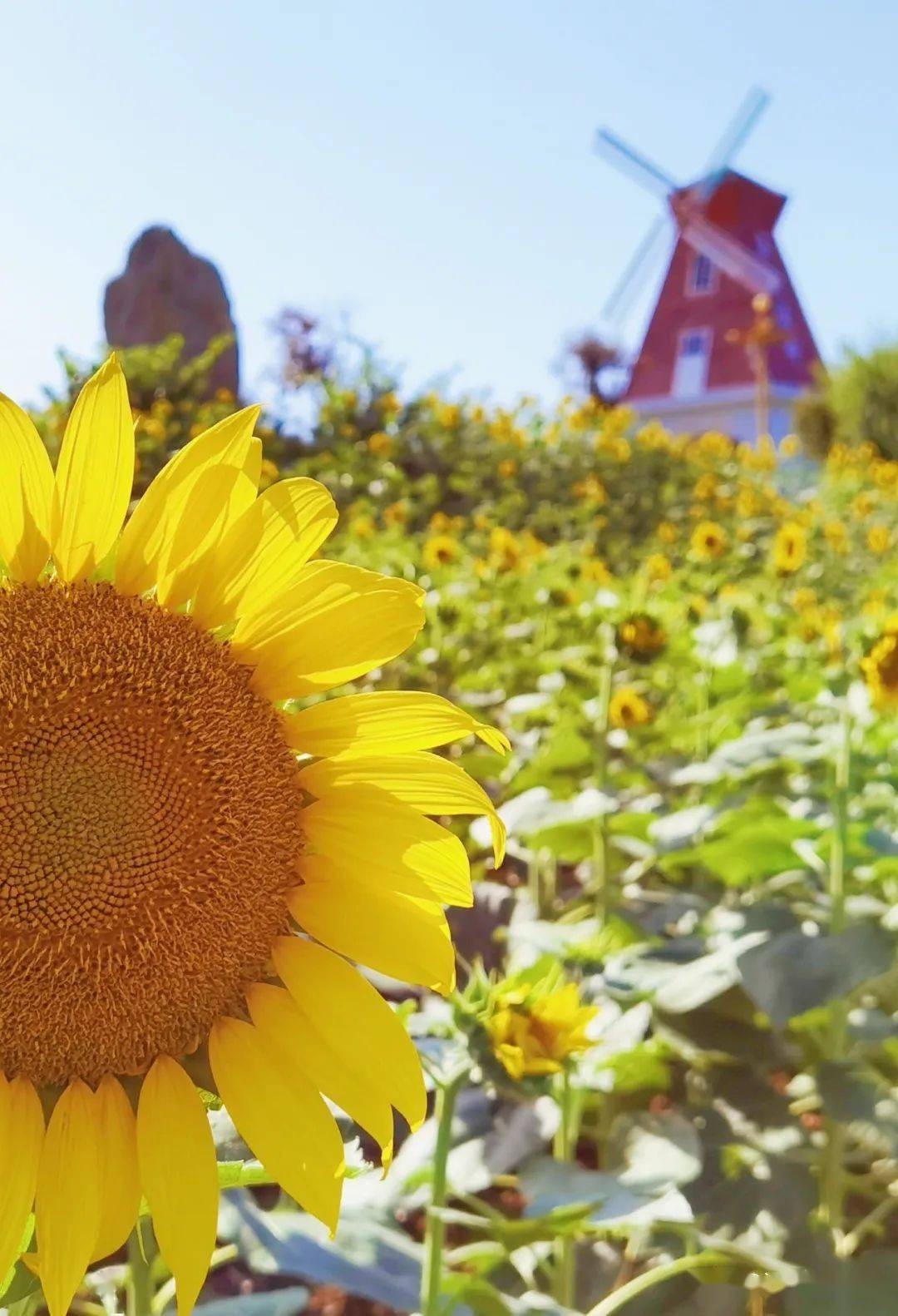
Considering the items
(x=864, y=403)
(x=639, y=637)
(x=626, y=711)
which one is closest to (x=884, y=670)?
(x=639, y=637)

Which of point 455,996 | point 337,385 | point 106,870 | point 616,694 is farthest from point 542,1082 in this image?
point 337,385

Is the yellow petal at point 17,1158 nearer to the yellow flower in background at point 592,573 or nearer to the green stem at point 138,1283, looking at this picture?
the green stem at point 138,1283

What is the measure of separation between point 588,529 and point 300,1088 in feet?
22.4

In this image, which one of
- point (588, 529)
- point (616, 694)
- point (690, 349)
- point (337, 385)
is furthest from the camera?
point (690, 349)

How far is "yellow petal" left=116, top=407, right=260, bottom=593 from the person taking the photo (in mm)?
596

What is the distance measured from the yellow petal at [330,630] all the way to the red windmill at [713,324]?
2265cm

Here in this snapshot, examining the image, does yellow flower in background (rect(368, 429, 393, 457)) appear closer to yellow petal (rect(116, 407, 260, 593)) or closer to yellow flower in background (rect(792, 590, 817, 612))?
yellow flower in background (rect(792, 590, 817, 612))

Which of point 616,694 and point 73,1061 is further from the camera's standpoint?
point 616,694

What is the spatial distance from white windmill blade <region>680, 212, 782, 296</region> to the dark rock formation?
52.4 ft

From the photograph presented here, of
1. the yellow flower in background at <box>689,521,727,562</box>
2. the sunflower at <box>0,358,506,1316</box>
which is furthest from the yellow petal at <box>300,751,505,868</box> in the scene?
the yellow flower in background at <box>689,521,727,562</box>

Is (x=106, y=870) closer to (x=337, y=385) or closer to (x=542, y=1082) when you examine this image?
(x=542, y=1082)

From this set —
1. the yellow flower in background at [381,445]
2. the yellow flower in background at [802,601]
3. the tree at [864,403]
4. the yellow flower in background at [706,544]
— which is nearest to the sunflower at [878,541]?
the yellow flower in background at [802,601]

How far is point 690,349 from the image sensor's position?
24.2 meters

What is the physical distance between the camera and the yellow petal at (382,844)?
24.1 inches
